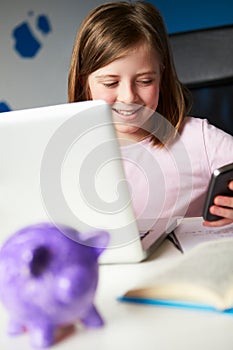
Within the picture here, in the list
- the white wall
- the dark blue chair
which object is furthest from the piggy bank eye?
the white wall

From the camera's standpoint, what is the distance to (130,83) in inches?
36.1

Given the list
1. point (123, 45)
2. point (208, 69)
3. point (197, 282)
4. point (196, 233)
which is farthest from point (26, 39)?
point (197, 282)

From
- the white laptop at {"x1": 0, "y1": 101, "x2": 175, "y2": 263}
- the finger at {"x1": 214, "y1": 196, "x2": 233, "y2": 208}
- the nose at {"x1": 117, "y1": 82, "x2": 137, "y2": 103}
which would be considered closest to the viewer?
the white laptop at {"x1": 0, "y1": 101, "x2": 175, "y2": 263}

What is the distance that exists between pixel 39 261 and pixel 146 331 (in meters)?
0.09

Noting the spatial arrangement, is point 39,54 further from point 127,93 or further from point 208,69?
point 127,93

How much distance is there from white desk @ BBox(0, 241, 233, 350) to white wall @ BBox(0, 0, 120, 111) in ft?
4.98

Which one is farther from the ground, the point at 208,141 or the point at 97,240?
the point at 97,240

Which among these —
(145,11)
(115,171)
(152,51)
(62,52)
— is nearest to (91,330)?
(115,171)

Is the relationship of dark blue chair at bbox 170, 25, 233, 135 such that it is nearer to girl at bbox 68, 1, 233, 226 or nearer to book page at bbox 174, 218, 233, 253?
girl at bbox 68, 1, 233, 226

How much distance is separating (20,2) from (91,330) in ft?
5.53

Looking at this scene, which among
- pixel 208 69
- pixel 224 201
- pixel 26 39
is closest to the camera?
pixel 224 201

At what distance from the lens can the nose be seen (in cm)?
92

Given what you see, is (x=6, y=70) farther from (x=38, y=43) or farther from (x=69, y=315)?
(x=69, y=315)

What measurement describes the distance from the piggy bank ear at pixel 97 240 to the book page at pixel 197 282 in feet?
0.23
